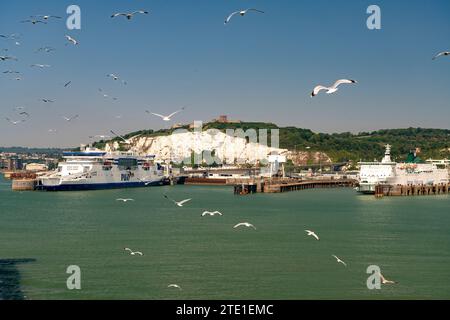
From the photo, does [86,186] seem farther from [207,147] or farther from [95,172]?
[207,147]

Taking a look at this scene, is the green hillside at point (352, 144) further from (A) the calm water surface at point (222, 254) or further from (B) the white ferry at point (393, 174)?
(A) the calm water surface at point (222, 254)

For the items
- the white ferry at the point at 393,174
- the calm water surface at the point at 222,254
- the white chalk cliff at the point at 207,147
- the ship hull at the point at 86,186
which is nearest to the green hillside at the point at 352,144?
the white chalk cliff at the point at 207,147

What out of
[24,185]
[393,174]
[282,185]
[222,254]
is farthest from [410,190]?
[222,254]

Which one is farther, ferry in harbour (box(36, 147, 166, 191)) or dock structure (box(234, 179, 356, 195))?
ferry in harbour (box(36, 147, 166, 191))

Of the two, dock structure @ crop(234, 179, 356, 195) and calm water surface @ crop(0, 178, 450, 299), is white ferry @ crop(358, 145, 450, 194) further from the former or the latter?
calm water surface @ crop(0, 178, 450, 299)

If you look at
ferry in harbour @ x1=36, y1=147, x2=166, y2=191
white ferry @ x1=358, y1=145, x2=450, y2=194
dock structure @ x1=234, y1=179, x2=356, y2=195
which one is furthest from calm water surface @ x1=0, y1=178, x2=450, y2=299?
ferry in harbour @ x1=36, y1=147, x2=166, y2=191

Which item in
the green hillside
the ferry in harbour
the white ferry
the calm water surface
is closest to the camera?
the calm water surface
